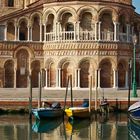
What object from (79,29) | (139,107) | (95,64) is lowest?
(139,107)

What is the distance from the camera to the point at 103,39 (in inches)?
1817

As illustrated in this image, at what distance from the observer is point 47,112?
33875 mm

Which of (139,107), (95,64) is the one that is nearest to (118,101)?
(139,107)

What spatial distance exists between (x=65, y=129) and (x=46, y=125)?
199 centimetres

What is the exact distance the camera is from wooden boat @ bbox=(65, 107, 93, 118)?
33.8 metres

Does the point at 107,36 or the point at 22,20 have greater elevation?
the point at 22,20

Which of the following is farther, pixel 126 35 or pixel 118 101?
pixel 126 35

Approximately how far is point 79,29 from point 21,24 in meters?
5.51

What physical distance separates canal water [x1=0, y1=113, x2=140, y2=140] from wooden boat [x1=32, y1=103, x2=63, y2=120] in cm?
32

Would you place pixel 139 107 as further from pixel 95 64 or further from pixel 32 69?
pixel 32 69

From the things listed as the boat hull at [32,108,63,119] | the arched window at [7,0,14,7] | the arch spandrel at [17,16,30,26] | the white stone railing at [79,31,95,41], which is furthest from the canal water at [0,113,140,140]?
the arched window at [7,0,14,7]

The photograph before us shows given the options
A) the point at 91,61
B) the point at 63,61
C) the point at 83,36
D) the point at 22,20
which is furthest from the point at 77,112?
the point at 22,20

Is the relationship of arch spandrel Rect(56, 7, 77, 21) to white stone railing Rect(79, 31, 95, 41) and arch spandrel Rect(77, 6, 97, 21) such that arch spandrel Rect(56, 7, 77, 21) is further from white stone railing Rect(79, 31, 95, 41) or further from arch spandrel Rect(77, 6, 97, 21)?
white stone railing Rect(79, 31, 95, 41)

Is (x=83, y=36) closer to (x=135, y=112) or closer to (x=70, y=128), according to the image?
(x=135, y=112)
